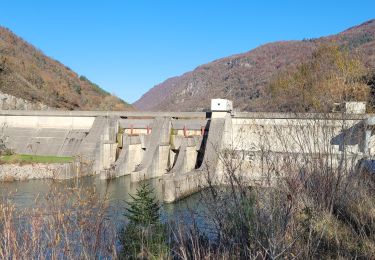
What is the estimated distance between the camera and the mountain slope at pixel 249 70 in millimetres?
86438

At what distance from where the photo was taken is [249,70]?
114625 mm

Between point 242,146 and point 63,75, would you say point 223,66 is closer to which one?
point 63,75

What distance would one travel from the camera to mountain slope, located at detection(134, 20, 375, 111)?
86.4m

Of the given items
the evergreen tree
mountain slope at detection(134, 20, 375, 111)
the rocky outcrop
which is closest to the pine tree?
the evergreen tree

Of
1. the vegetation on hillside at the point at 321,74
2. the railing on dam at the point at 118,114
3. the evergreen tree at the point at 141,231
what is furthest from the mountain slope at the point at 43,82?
the evergreen tree at the point at 141,231

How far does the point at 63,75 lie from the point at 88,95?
7070 mm

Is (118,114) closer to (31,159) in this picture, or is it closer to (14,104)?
(31,159)

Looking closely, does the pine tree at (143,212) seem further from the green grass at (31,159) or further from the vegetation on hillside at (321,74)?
the vegetation on hillside at (321,74)


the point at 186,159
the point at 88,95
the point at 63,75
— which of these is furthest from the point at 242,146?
the point at 63,75

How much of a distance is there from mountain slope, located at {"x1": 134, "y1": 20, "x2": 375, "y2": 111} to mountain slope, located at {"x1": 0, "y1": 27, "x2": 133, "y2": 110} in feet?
91.0

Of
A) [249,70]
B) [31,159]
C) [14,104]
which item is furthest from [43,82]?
[249,70]

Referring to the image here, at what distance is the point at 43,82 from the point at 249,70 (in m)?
72.6

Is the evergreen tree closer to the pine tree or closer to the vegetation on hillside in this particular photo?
the pine tree

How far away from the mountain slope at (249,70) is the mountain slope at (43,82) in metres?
27.7
